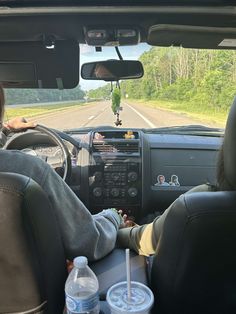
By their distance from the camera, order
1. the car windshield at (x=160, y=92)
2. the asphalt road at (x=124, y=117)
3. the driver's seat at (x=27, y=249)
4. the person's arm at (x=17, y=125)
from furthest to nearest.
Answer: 1. the asphalt road at (x=124, y=117)
2. the person's arm at (x=17, y=125)
3. the car windshield at (x=160, y=92)
4. the driver's seat at (x=27, y=249)

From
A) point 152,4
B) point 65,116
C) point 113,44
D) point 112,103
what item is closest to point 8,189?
point 152,4

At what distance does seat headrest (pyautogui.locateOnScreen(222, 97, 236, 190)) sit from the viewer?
185cm

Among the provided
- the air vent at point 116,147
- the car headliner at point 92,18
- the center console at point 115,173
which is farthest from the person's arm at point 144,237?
the air vent at point 116,147

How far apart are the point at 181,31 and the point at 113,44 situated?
0.48 metres

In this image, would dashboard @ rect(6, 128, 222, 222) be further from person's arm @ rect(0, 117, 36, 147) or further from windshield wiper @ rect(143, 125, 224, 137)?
person's arm @ rect(0, 117, 36, 147)

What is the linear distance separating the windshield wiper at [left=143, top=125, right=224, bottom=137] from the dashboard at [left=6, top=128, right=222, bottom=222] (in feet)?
0.78

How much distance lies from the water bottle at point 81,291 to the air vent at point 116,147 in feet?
8.73

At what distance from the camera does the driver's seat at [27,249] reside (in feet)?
5.54

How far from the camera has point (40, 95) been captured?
148 inches

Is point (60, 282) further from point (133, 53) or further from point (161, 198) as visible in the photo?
point (161, 198)

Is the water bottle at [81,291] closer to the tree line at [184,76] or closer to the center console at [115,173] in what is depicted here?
the tree line at [184,76]

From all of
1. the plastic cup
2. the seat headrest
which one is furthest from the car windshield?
the plastic cup

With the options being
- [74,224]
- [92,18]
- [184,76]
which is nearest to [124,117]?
[184,76]

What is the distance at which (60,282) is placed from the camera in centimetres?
203
